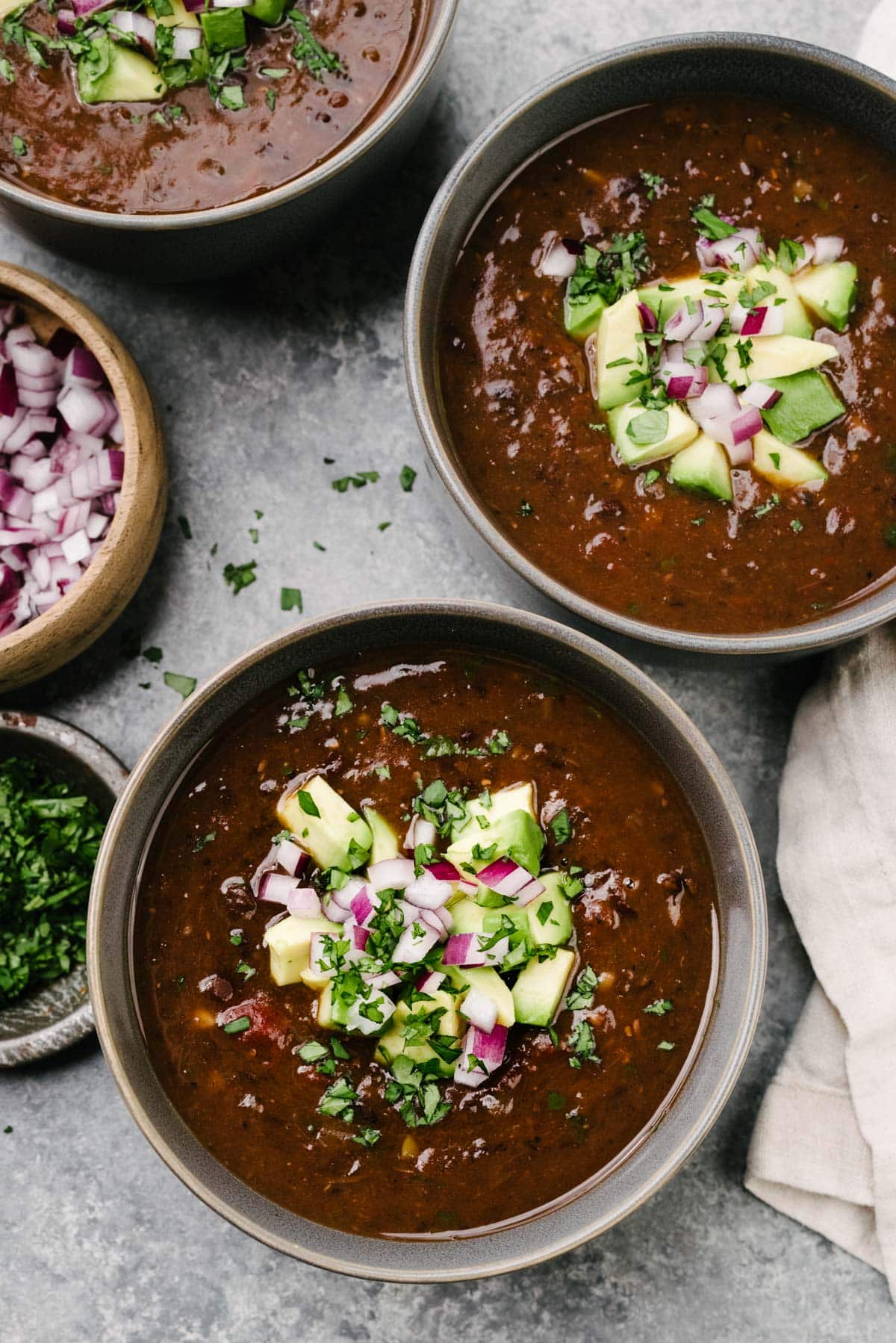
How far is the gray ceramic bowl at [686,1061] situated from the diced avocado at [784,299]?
0.84 metres

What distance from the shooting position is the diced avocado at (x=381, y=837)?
97.3 inches

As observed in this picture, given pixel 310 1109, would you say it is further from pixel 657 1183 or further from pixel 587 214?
pixel 587 214

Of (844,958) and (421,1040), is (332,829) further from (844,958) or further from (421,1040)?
(844,958)

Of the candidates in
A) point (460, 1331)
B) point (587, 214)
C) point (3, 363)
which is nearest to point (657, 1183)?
point (460, 1331)

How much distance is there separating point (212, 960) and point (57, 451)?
4.62 feet

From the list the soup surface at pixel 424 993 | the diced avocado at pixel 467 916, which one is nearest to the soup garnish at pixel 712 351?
the soup surface at pixel 424 993

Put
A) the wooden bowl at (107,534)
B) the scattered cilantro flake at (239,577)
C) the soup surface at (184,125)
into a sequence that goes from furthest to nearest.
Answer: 1. the scattered cilantro flake at (239,577)
2. the wooden bowl at (107,534)
3. the soup surface at (184,125)

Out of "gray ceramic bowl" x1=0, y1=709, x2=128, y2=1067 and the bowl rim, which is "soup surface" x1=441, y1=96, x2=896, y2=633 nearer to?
the bowl rim

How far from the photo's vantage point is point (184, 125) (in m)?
2.61

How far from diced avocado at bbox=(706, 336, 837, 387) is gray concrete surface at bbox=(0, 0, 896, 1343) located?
0.82 metres

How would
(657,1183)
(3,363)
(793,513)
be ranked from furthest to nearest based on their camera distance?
1. (3,363)
2. (793,513)
3. (657,1183)

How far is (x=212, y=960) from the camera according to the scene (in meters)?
2.52

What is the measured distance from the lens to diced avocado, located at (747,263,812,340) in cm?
256

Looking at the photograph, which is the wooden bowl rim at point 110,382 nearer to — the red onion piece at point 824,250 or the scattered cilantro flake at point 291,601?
the scattered cilantro flake at point 291,601
